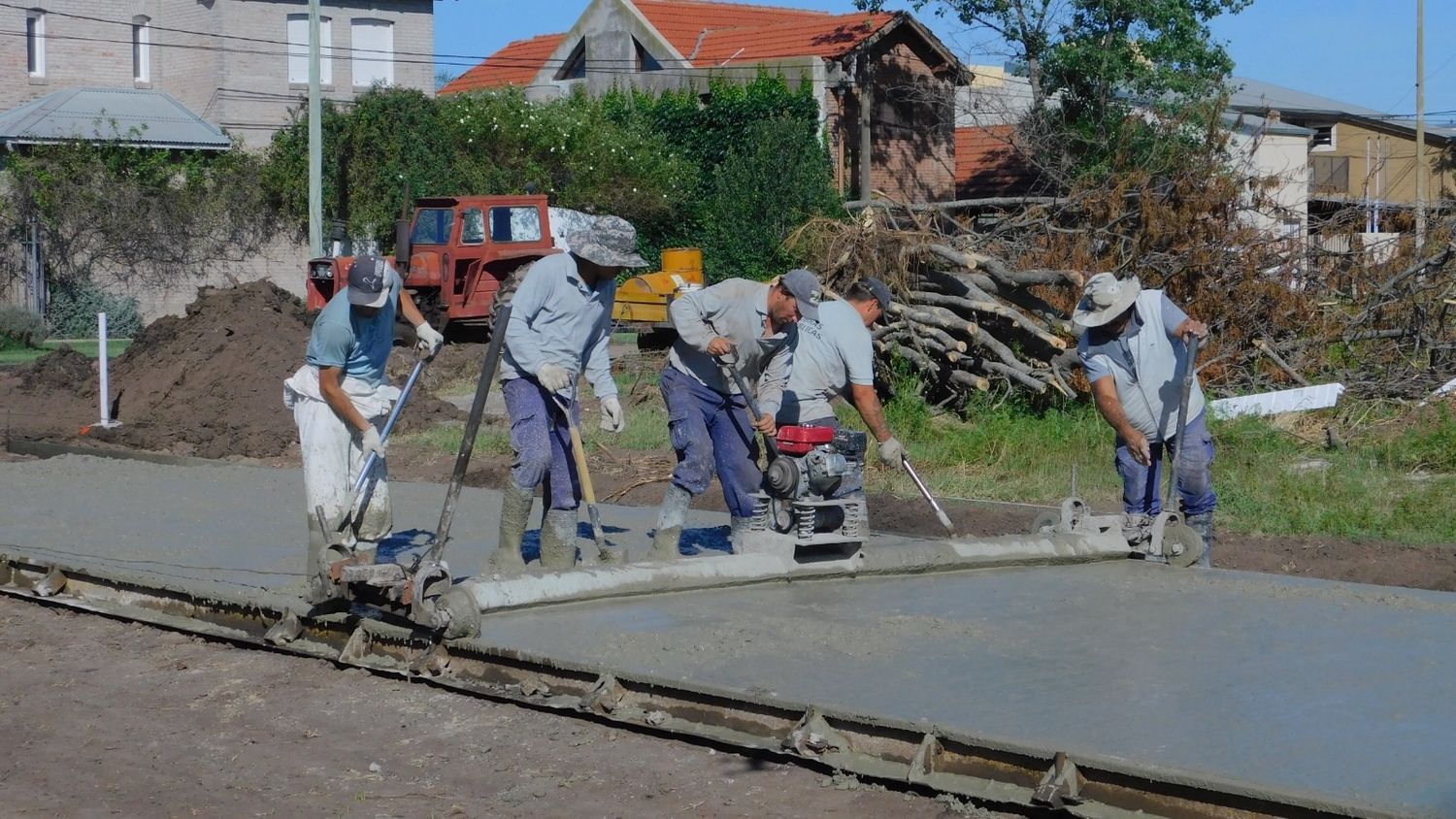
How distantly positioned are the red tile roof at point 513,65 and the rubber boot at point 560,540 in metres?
32.7

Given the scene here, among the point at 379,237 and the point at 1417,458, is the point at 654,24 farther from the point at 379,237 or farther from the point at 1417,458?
the point at 1417,458

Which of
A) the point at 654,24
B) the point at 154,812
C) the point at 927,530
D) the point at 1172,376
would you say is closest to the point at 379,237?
the point at 654,24

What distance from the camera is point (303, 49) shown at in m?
36.5

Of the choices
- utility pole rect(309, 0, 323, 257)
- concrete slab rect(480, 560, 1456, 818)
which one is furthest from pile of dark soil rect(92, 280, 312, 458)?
concrete slab rect(480, 560, 1456, 818)

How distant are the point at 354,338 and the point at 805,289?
7.21 feet

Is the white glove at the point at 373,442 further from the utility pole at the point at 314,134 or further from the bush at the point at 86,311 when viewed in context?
the bush at the point at 86,311

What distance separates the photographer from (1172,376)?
8031 millimetres

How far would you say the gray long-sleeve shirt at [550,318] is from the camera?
25.2 feet

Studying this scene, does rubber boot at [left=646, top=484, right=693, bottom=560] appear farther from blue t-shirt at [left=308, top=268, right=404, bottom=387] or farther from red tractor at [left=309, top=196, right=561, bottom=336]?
red tractor at [left=309, top=196, right=561, bottom=336]

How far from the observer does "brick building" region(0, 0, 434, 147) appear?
35.3 m

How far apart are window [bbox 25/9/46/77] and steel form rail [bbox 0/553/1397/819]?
104 ft

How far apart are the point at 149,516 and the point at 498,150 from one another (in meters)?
22.6

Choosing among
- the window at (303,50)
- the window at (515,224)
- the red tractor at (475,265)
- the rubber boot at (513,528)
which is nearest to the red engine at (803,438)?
the rubber boot at (513,528)

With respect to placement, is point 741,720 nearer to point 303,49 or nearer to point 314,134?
point 314,134
